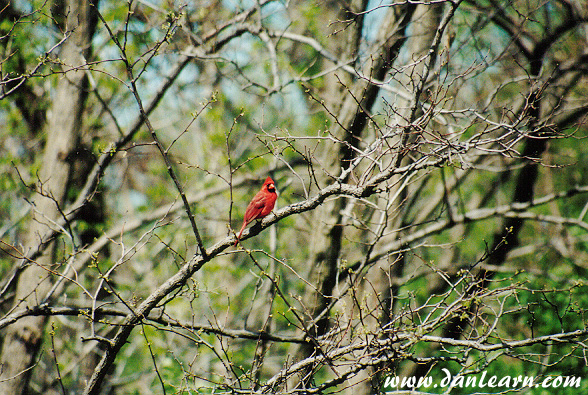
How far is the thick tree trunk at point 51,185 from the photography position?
603 centimetres

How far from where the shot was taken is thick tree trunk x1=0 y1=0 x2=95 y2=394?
603cm

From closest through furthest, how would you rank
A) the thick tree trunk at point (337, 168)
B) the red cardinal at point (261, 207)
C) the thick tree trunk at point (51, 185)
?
the red cardinal at point (261, 207) < the thick tree trunk at point (337, 168) < the thick tree trunk at point (51, 185)

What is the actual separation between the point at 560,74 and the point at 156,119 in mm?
9181

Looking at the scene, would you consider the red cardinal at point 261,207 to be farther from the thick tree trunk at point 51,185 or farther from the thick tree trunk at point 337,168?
the thick tree trunk at point 51,185

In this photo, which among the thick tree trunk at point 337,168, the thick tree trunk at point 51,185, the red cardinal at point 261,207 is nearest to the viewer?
the red cardinal at point 261,207

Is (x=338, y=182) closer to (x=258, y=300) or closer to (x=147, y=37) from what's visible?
(x=147, y=37)

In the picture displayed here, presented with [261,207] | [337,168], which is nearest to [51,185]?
[261,207]

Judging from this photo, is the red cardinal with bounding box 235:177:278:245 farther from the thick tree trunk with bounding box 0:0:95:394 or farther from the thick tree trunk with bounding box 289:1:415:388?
the thick tree trunk with bounding box 0:0:95:394

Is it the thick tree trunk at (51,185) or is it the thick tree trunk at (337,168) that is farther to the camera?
the thick tree trunk at (51,185)

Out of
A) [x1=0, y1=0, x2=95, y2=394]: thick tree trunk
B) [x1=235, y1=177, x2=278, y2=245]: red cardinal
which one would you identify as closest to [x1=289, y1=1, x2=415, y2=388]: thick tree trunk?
[x1=235, y1=177, x2=278, y2=245]: red cardinal

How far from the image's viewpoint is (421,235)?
6621 mm

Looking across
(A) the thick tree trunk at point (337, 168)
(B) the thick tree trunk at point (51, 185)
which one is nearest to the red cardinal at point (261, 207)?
(A) the thick tree trunk at point (337, 168)

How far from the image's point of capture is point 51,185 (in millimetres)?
6762

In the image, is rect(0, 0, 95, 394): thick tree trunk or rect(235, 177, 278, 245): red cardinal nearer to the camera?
rect(235, 177, 278, 245): red cardinal
